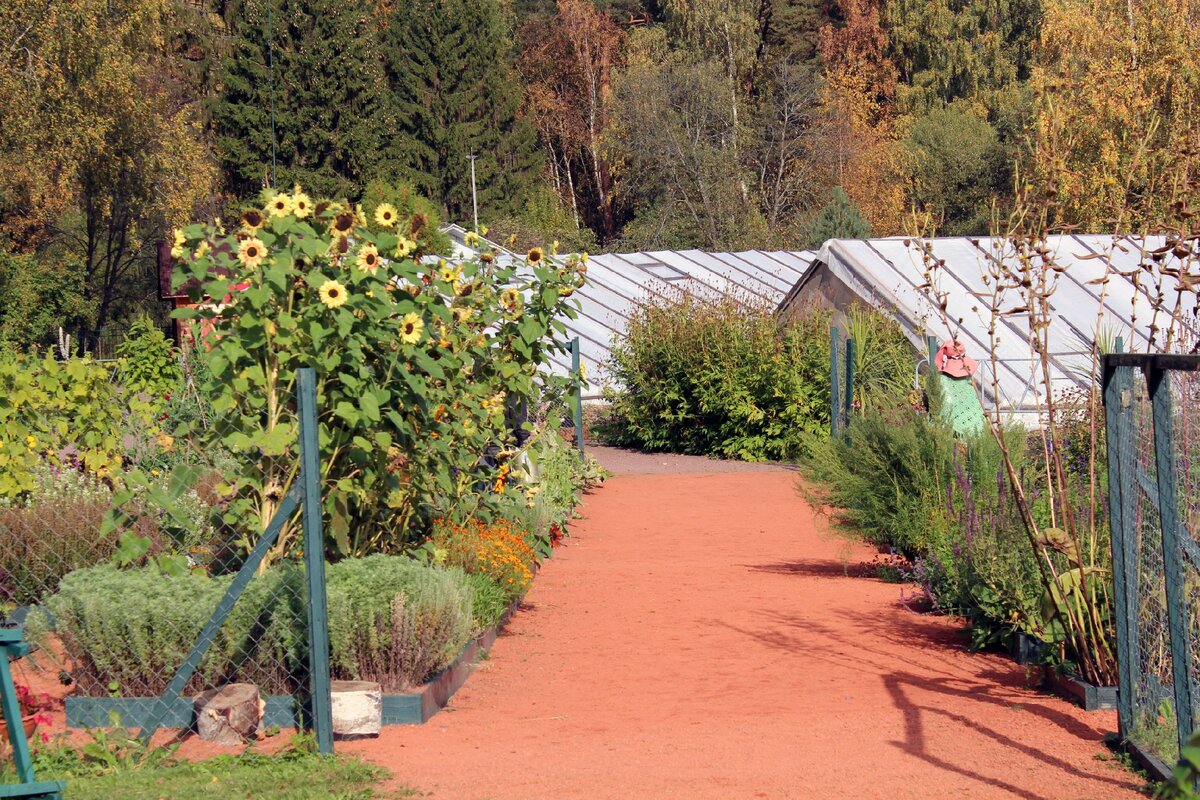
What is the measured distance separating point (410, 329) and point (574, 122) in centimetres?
→ 4374

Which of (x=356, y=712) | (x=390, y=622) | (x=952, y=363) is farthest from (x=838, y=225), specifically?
(x=356, y=712)

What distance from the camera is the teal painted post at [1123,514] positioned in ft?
16.4

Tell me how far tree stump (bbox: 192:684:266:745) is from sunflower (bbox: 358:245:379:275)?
6.19ft

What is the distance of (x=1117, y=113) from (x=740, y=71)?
68.8 ft

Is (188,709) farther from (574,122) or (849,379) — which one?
(574,122)

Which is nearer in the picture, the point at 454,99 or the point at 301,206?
the point at 301,206

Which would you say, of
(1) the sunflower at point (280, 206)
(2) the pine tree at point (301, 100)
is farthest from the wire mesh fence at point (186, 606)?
(2) the pine tree at point (301, 100)

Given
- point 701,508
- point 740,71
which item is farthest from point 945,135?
point 701,508

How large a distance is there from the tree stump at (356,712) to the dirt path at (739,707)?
73 mm

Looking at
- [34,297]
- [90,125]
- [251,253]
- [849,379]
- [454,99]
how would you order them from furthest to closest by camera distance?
1. [454,99]
2. [34,297]
3. [90,125]
4. [849,379]
5. [251,253]

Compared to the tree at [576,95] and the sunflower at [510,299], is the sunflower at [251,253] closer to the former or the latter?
the sunflower at [510,299]

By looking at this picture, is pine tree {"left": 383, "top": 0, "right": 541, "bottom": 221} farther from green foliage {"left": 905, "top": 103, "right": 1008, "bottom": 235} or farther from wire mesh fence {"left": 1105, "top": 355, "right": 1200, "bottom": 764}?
wire mesh fence {"left": 1105, "top": 355, "right": 1200, "bottom": 764}

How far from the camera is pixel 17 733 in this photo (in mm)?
3955

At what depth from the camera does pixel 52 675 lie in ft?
20.0
